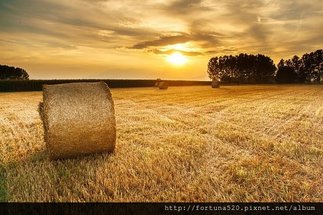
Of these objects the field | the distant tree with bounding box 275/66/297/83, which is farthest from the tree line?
the field

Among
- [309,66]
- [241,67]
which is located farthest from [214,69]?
[309,66]

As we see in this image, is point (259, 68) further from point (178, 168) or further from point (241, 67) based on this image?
point (178, 168)

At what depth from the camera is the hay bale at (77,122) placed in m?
6.70

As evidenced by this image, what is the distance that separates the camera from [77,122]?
6.85 m

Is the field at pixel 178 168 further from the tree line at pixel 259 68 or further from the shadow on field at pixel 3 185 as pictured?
the tree line at pixel 259 68

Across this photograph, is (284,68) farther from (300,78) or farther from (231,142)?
(231,142)

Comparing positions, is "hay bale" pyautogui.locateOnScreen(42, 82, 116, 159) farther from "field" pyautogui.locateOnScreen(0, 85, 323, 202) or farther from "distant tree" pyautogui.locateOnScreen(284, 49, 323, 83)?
"distant tree" pyautogui.locateOnScreen(284, 49, 323, 83)

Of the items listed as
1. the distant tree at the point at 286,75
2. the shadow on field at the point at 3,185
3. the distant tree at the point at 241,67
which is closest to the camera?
the shadow on field at the point at 3,185

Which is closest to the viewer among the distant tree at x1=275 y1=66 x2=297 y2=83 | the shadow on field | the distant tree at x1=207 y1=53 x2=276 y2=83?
the shadow on field

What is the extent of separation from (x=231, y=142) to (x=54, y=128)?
3.98m

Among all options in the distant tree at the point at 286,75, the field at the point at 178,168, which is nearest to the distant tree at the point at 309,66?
the distant tree at the point at 286,75

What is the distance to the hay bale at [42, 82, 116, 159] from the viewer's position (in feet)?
22.0
